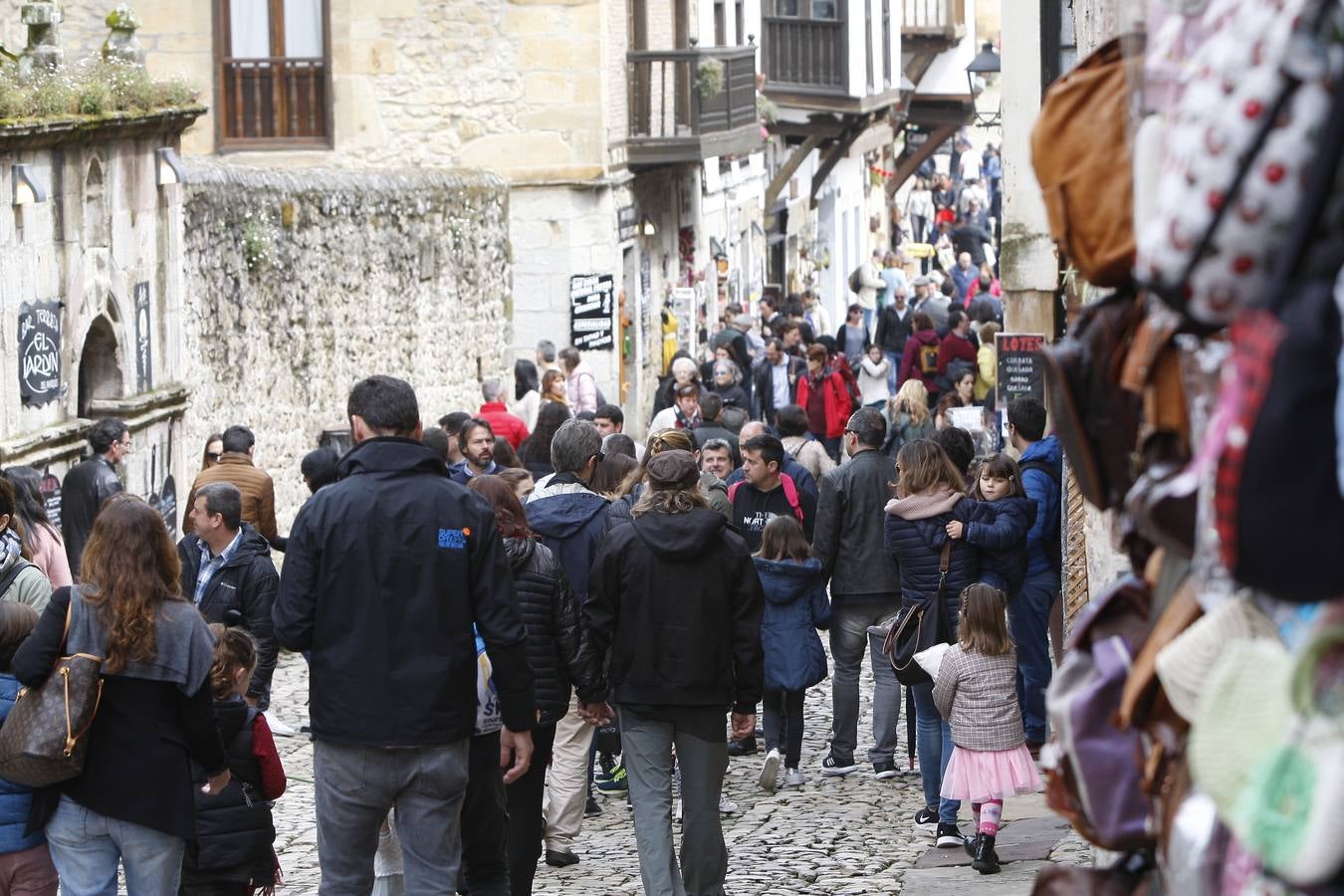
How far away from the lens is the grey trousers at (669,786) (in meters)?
7.13

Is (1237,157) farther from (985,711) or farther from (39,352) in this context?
(39,352)

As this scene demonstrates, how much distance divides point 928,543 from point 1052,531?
95cm

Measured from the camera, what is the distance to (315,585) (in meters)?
5.91

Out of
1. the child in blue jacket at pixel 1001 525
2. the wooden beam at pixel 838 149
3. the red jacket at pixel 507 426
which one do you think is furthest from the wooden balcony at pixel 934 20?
the child in blue jacket at pixel 1001 525

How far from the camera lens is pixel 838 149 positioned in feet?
115

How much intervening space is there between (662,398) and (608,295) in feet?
17.1

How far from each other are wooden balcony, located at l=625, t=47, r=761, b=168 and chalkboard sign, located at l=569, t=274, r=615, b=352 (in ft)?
6.52

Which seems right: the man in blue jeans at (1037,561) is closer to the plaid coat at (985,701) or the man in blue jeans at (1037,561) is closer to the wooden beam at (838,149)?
the plaid coat at (985,701)

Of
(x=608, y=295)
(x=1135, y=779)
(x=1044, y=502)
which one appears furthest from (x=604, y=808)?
(x=608, y=295)

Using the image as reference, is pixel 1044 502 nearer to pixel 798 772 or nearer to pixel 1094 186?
pixel 798 772

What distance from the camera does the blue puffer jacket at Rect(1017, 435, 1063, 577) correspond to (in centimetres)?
964

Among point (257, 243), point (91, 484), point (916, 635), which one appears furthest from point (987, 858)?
point (257, 243)

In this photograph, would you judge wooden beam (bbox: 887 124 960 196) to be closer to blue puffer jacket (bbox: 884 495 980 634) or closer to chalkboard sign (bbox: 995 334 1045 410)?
chalkboard sign (bbox: 995 334 1045 410)

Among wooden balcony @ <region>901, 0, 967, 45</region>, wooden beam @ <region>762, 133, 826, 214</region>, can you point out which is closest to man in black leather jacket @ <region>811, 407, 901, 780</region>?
wooden beam @ <region>762, 133, 826, 214</region>
